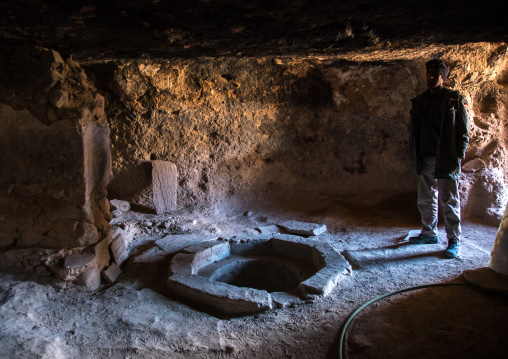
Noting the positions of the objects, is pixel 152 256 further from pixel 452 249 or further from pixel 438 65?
pixel 438 65

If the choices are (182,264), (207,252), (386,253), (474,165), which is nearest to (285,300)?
(182,264)

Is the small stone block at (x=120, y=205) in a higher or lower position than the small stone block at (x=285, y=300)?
higher

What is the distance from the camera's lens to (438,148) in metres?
3.18

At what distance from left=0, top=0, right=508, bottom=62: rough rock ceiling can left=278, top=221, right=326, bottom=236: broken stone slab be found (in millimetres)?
2226

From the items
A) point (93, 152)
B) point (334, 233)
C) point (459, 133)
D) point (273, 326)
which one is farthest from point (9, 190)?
point (459, 133)

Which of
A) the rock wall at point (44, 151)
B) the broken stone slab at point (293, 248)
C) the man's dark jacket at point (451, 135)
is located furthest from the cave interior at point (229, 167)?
the man's dark jacket at point (451, 135)

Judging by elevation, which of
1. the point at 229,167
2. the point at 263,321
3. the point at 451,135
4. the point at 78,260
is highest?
the point at 451,135

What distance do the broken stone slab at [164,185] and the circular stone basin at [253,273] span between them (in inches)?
48.6

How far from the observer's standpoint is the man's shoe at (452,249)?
321 centimetres

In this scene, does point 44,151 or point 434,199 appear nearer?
point 44,151

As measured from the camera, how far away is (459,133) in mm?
3121

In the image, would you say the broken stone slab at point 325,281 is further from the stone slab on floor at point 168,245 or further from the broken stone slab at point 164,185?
the broken stone slab at point 164,185

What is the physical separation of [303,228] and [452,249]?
59.0 inches

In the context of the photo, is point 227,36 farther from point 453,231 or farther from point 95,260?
point 453,231
